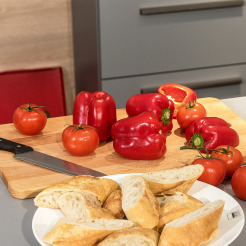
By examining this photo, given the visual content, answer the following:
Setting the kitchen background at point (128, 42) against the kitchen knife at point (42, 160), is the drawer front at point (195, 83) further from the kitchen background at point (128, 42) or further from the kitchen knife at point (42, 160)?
the kitchen knife at point (42, 160)

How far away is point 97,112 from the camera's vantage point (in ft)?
5.24

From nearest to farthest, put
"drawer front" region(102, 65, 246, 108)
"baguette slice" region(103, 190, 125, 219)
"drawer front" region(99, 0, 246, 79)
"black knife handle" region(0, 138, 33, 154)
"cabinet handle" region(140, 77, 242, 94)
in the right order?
1. "baguette slice" region(103, 190, 125, 219)
2. "black knife handle" region(0, 138, 33, 154)
3. "drawer front" region(99, 0, 246, 79)
4. "drawer front" region(102, 65, 246, 108)
5. "cabinet handle" region(140, 77, 242, 94)

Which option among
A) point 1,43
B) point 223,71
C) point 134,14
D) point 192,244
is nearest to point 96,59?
point 134,14

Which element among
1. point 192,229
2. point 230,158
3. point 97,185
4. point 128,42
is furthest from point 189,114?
point 128,42

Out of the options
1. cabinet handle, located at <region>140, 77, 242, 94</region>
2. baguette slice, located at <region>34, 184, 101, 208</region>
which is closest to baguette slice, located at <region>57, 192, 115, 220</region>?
baguette slice, located at <region>34, 184, 101, 208</region>

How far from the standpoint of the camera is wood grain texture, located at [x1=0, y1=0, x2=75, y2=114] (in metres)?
2.77

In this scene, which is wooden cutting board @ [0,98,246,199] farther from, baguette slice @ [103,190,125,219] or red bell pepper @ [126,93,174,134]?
baguette slice @ [103,190,125,219]

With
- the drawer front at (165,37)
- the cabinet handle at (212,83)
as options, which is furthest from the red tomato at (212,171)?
the cabinet handle at (212,83)

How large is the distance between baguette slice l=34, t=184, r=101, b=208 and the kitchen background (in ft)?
5.21

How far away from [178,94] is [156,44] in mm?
961

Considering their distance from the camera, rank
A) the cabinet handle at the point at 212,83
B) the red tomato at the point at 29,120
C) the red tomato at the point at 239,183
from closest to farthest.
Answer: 1. the red tomato at the point at 239,183
2. the red tomato at the point at 29,120
3. the cabinet handle at the point at 212,83

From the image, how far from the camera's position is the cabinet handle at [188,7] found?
2.63m

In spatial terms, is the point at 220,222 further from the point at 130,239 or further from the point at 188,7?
the point at 188,7

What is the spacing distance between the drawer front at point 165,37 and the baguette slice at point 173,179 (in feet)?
5.06
